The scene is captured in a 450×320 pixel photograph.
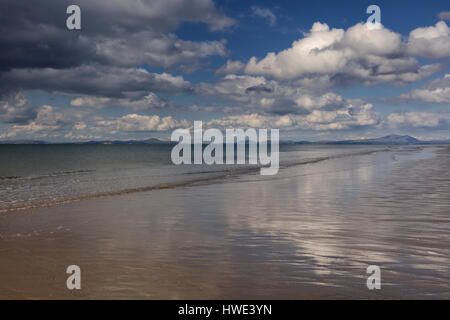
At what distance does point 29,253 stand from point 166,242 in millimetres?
3456

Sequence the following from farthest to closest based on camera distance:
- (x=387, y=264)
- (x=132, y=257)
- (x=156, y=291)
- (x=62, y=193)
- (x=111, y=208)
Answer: (x=62, y=193) < (x=111, y=208) < (x=132, y=257) < (x=387, y=264) < (x=156, y=291)

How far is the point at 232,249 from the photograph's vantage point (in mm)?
8883

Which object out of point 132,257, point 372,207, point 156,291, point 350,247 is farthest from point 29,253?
point 372,207

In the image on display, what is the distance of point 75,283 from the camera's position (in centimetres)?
665

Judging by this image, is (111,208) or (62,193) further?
(62,193)

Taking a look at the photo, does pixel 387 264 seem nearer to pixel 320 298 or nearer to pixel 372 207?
pixel 320 298

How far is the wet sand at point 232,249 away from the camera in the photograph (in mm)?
6312

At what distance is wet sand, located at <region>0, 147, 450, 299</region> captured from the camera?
6.31 m

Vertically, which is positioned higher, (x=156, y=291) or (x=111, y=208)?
(x=111, y=208)

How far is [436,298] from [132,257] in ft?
20.6

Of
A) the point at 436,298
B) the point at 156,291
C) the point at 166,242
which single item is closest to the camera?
the point at 436,298

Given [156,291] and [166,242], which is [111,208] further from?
[156,291]

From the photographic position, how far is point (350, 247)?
884 centimetres
